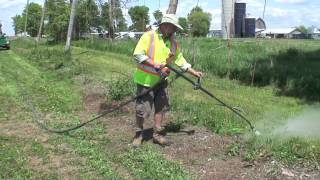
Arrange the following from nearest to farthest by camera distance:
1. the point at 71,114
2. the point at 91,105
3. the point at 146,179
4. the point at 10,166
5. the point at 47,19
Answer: the point at 146,179 → the point at 10,166 → the point at 71,114 → the point at 91,105 → the point at 47,19

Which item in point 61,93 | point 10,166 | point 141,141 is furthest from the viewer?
point 61,93

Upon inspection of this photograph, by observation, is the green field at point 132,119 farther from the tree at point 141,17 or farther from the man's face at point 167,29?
the tree at point 141,17

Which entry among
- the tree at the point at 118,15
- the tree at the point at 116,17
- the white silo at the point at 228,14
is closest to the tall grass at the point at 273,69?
the white silo at the point at 228,14

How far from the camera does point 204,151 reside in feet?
25.9

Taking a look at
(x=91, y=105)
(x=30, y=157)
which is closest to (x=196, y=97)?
(x=91, y=105)

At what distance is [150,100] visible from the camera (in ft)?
27.4

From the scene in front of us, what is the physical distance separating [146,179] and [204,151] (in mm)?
1340

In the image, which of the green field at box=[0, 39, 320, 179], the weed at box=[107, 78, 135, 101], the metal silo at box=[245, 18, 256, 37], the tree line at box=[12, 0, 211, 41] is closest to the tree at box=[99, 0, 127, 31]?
the tree line at box=[12, 0, 211, 41]

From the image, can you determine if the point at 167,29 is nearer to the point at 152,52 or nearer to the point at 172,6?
the point at 152,52

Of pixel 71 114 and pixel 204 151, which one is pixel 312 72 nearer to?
pixel 71 114

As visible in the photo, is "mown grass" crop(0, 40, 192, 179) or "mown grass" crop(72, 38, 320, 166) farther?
"mown grass" crop(72, 38, 320, 166)

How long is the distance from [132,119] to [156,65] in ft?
8.22

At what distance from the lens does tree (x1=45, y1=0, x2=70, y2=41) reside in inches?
1966

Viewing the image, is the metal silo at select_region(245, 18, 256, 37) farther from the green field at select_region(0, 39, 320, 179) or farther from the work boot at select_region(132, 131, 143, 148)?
the work boot at select_region(132, 131, 143, 148)
